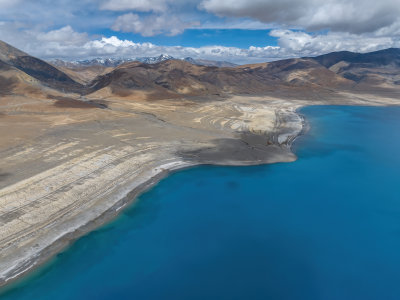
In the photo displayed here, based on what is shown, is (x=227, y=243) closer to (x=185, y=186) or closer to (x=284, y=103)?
(x=185, y=186)

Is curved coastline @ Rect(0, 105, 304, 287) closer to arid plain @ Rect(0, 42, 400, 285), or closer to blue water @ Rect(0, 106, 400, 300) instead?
arid plain @ Rect(0, 42, 400, 285)

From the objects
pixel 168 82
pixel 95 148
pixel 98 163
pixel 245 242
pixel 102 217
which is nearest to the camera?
pixel 245 242

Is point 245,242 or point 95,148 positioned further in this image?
point 95,148

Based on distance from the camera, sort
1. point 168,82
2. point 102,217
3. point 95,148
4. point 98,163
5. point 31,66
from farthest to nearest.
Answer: point 31,66 → point 168,82 → point 95,148 → point 98,163 → point 102,217

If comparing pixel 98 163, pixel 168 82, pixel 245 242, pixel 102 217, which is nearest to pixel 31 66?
pixel 168 82

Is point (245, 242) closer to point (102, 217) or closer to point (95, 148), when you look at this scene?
point (102, 217)

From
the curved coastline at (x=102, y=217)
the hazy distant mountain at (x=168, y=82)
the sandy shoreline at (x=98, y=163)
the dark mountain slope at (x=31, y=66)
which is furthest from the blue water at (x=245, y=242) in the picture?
the dark mountain slope at (x=31, y=66)

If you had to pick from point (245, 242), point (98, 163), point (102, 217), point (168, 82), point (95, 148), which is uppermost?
point (168, 82)

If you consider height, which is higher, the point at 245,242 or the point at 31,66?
the point at 31,66

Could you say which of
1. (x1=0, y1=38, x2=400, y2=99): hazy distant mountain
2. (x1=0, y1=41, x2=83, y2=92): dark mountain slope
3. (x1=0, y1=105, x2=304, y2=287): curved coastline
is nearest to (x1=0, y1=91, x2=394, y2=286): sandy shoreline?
(x1=0, y1=105, x2=304, y2=287): curved coastline
